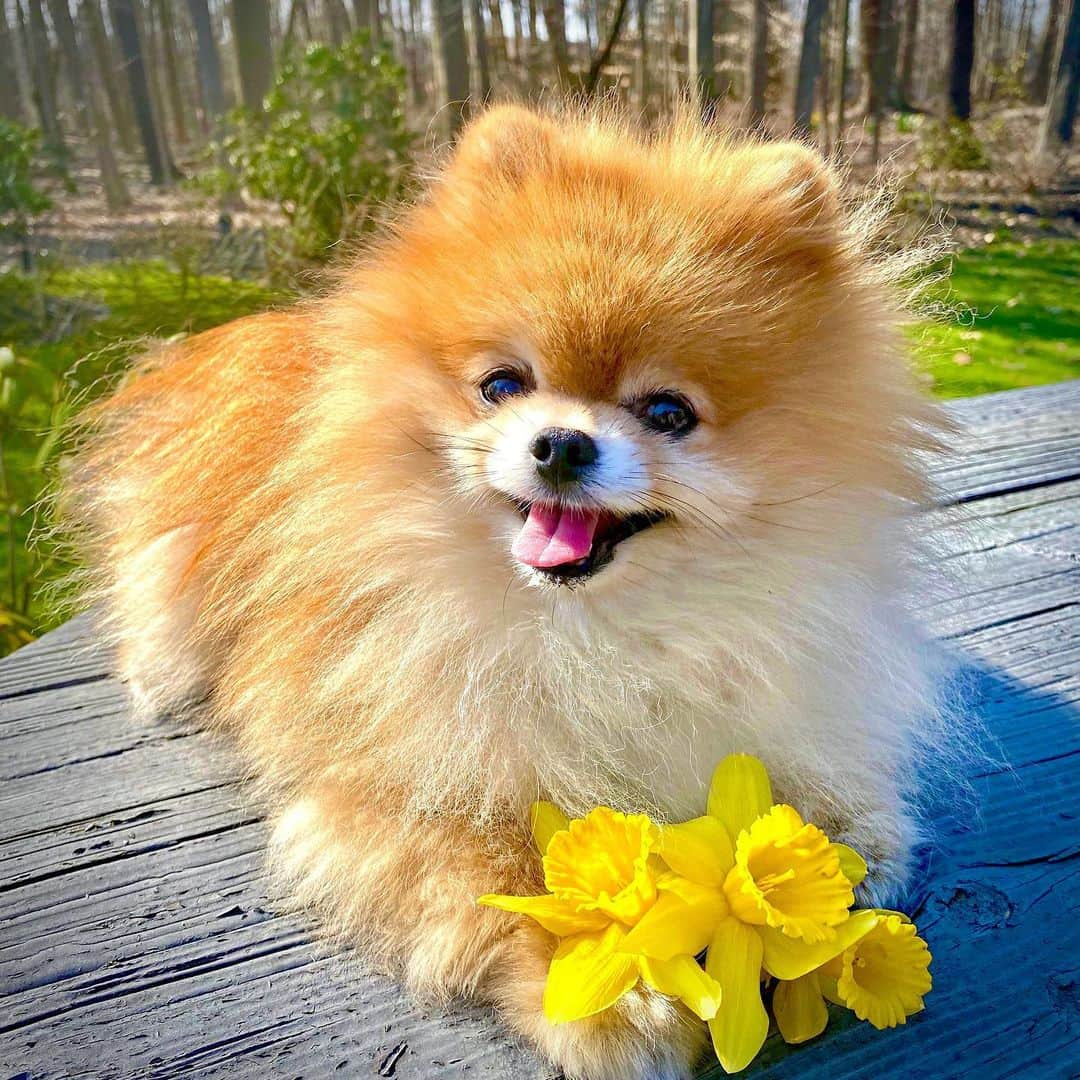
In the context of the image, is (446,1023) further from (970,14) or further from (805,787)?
(970,14)

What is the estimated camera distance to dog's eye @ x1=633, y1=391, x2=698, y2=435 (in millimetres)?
1286

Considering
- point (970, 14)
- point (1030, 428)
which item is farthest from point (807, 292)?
point (970, 14)

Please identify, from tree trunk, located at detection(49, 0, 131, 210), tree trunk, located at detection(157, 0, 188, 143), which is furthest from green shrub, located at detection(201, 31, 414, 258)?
tree trunk, located at detection(157, 0, 188, 143)

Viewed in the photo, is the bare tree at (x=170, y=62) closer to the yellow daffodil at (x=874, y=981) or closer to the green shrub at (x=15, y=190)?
the green shrub at (x=15, y=190)

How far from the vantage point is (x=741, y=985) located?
3.48 ft

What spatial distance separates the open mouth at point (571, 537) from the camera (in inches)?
50.1

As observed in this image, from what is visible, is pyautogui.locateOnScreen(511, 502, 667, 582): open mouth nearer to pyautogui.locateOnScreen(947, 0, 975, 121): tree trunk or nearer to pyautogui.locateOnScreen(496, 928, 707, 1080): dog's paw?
pyautogui.locateOnScreen(496, 928, 707, 1080): dog's paw

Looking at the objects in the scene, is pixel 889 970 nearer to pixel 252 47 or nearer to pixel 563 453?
pixel 563 453

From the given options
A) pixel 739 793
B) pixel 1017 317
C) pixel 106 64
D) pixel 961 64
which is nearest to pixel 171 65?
pixel 106 64

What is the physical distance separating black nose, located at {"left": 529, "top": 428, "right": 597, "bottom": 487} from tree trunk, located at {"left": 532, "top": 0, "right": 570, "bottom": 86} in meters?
7.25

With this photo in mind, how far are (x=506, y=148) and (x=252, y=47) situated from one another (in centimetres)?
832

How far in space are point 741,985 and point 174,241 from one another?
21.3 feet

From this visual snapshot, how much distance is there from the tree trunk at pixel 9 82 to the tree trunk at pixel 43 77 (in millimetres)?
191

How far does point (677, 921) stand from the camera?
1085mm
